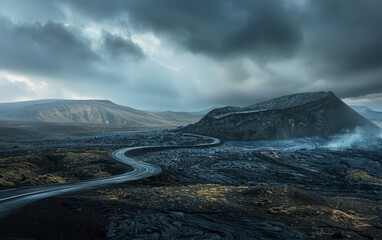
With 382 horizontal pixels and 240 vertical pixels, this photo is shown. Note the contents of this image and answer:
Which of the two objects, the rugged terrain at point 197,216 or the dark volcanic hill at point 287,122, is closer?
the rugged terrain at point 197,216

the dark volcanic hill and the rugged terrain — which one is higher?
the dark volcanic hill

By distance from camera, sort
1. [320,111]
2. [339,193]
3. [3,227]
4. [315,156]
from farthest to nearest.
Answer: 1. [320,111]
2. [315,156]
3. [339,193]
4. [3,227]

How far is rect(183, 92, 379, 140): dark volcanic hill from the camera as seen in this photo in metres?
164

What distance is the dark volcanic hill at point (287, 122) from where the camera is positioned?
164000mm

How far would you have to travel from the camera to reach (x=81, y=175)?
52562 millimetres

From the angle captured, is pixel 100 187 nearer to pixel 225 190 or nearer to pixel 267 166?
pixel 225 190

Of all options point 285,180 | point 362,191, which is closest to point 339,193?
point 362,191

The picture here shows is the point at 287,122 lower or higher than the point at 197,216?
higher

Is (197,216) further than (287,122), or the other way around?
(287,122)

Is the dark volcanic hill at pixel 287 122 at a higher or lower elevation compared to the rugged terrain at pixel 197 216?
higher

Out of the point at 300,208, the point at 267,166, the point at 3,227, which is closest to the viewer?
the point at 3,227

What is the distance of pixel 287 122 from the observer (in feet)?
550

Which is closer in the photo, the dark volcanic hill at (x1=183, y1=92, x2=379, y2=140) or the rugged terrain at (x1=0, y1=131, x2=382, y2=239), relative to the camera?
the rugged terrain at (x1=0, y1=131, x2=382, y2=239)

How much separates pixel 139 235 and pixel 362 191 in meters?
43.4
